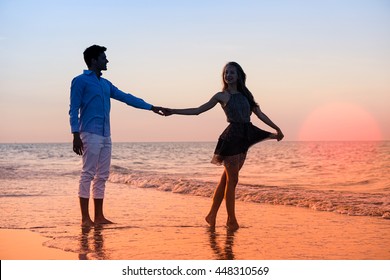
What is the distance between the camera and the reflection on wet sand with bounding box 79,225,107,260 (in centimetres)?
516

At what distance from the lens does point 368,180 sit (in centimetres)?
1598

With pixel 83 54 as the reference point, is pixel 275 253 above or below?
below

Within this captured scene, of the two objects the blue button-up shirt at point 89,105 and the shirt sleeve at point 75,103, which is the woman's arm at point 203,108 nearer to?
the blue button-up shirt at point 89,105

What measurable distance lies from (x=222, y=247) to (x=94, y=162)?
2.05 meters

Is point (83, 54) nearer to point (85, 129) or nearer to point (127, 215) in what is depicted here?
point (85, 129)

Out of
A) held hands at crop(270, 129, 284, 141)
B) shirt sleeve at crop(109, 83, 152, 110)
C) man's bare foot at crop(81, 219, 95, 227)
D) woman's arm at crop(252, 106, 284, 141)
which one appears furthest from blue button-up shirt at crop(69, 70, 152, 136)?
held hands at crop(270, 129, 284, 141)

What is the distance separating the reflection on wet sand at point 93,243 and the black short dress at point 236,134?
1.64m

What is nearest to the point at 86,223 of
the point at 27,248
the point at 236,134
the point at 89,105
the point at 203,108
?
the point at 27,248

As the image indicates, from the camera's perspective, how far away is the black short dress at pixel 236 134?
21.8 ft

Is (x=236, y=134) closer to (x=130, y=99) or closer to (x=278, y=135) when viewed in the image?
(x=278, y=135)

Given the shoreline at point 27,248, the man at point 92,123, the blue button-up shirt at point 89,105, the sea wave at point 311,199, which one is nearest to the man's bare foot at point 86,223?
the man at point 92,123

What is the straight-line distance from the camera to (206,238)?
19.9 ft
